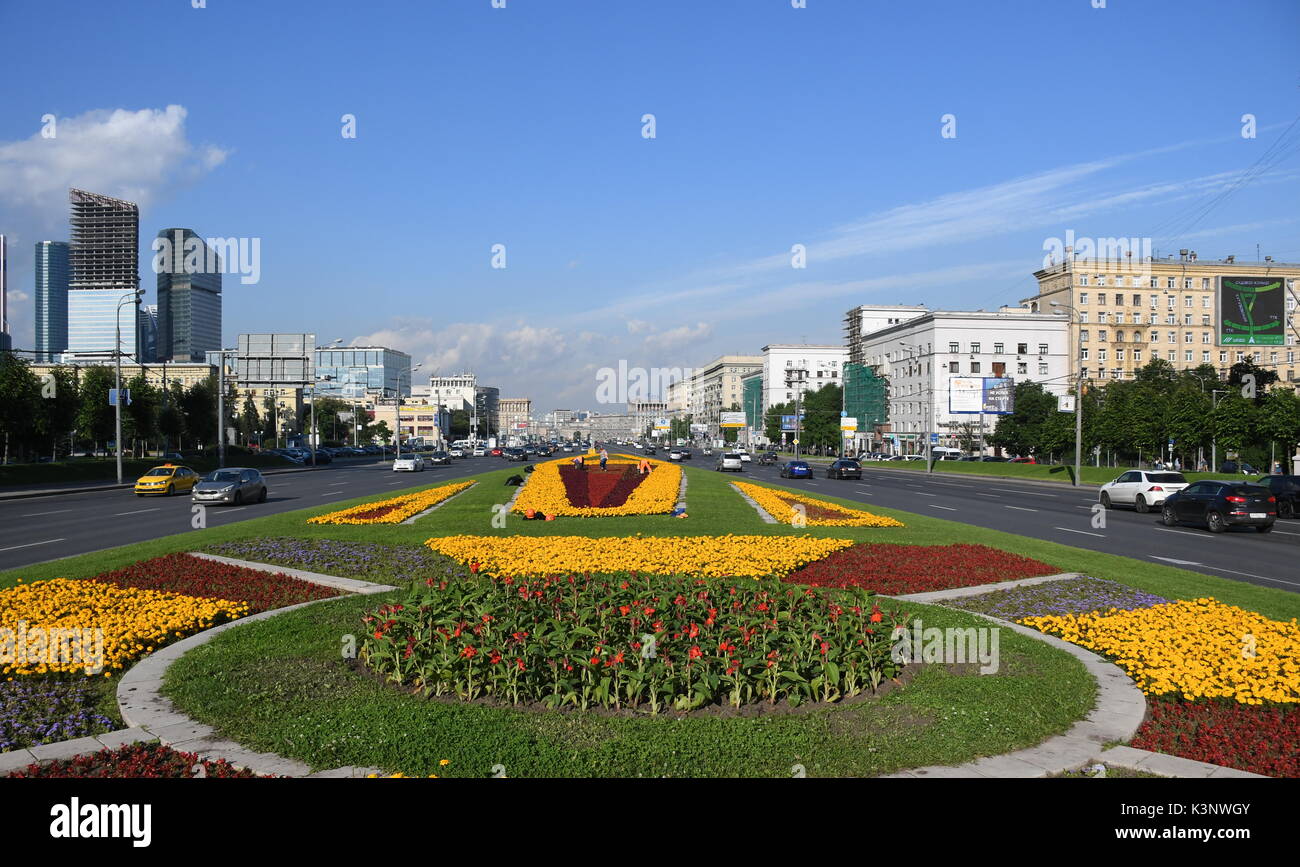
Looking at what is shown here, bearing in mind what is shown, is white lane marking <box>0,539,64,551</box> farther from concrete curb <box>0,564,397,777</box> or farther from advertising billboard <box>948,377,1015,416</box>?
advertising billboard <box>948,377,1015,416</box>

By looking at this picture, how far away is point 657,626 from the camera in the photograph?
26.2 feet

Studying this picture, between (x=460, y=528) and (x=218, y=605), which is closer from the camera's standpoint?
(x=218, y=605)

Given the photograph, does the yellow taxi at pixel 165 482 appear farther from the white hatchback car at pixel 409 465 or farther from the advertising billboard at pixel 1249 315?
the advertising billboard at pixel 1249 315

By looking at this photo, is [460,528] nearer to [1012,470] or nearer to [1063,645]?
[1063,645]

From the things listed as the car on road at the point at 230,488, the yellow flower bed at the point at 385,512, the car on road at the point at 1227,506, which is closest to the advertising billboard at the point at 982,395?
the car on road at the point at 1227,506

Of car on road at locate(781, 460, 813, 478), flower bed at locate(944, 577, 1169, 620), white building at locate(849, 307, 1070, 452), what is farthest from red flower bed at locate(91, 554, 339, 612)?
white building at locate(849, 307, 1070, 452)

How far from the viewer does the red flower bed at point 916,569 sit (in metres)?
13.2

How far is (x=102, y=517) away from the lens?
2752 cm

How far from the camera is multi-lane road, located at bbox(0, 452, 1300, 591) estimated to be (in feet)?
59.9

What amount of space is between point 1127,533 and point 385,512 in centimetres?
2054

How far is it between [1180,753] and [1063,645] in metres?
3.22

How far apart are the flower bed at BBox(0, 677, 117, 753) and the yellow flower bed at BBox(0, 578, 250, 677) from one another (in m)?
0.38
